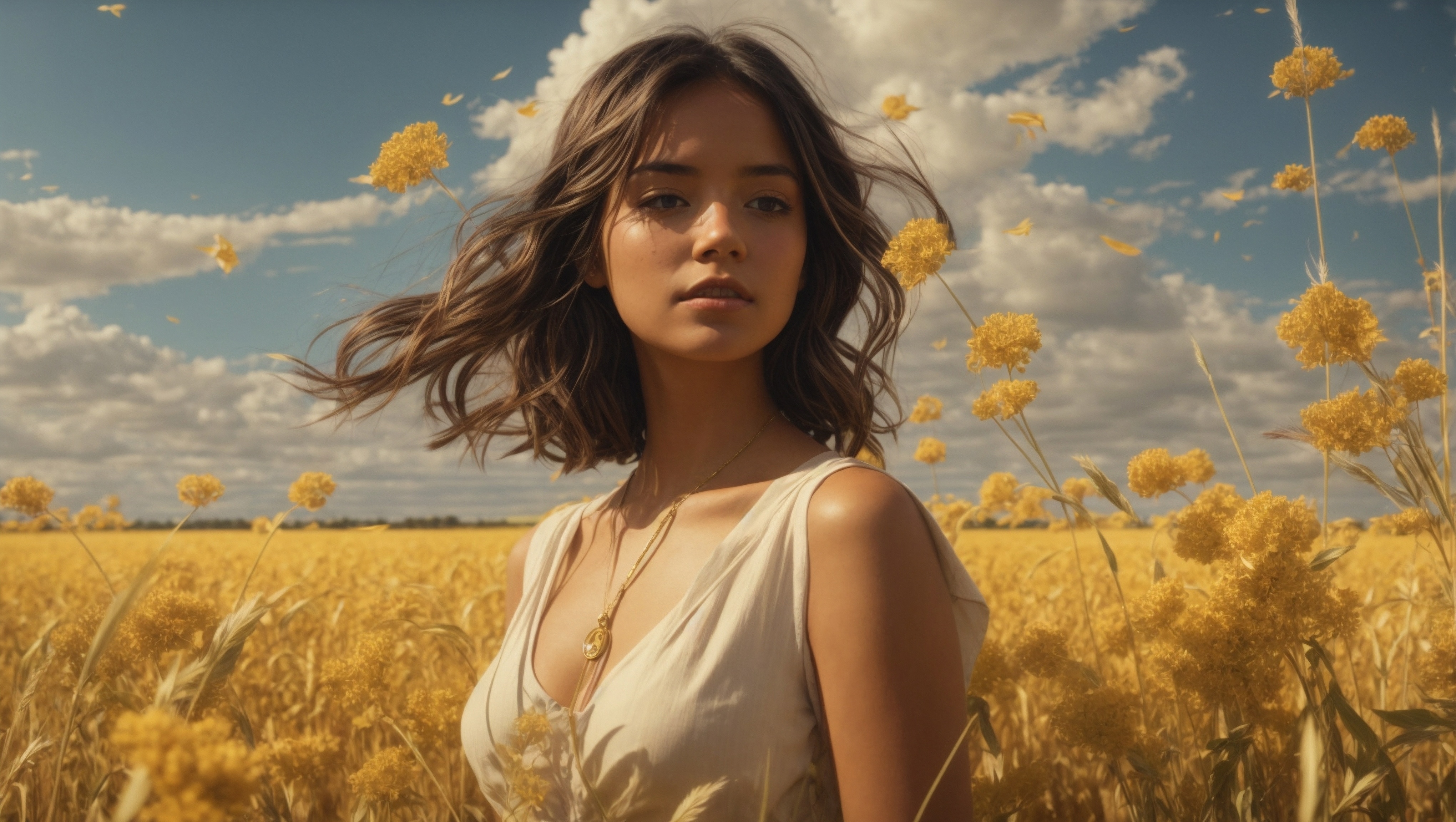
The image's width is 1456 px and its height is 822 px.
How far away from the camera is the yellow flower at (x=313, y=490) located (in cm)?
207

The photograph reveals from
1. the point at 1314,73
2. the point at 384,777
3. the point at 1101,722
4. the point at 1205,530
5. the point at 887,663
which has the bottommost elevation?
the point at 384,777

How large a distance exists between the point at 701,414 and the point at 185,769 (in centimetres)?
155

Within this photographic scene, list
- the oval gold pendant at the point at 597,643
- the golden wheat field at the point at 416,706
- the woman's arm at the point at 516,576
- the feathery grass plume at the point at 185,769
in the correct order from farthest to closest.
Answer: the woman's arm at the point at 516,576 → the oval gold pendant at the point at 597,643 → the golden wheat field at the point at 416,706 → the feathery grass plume at the point at 185,769

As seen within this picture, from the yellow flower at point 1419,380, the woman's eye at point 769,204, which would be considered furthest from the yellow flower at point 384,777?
the yellow flower at point 1419,380

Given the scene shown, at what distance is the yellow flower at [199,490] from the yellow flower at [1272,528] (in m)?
2.05

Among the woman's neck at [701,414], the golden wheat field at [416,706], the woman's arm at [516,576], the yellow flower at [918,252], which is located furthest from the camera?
the woman's arm at [516,576]

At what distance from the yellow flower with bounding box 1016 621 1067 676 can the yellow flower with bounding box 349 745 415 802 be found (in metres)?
1.33

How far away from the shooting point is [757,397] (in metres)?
2.15

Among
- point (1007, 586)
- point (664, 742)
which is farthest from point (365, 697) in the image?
point (1007, 586)

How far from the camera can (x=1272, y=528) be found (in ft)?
4.60

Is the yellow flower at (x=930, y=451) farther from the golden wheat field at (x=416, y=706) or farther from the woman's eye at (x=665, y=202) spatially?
the woman's eye at (x=665, y=202)

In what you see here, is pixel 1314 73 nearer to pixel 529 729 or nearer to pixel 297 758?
pixel 529 729

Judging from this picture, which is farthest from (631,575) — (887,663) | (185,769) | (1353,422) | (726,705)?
(1353,422)

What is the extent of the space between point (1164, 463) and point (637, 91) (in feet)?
4.92
